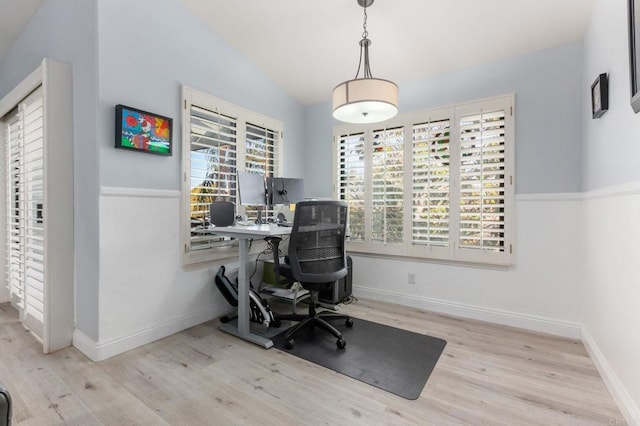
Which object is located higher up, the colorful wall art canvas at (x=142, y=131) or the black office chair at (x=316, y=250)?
the colorful wall art canvas at (x=142, y=131)

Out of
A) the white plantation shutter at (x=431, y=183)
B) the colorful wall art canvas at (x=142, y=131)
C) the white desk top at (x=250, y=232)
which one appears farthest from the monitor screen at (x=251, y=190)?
the white plantation shutter at (x=431, y=183)

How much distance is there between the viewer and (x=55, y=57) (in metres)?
2.40

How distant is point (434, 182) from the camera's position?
299cm

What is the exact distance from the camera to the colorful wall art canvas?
6.93ft

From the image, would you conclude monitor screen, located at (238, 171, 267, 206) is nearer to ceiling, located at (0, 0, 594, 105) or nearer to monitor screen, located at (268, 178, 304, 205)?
monitor screen, located at (268, 178, 304, 205)

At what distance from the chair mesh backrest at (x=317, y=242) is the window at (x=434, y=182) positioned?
1021 mm

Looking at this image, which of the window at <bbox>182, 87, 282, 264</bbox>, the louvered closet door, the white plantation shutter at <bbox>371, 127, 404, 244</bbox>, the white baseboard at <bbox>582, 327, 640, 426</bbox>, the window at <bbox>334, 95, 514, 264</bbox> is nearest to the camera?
the white baseboard at <bbox>582, 327, 640, 426</bbox>

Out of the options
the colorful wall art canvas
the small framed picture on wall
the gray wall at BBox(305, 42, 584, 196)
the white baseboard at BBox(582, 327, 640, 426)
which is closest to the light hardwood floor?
the white baseboard at BBox(582, 327, 640, 426)

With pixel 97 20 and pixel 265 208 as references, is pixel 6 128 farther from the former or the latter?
pixel 265 208

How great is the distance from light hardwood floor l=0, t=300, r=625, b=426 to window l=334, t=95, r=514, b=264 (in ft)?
3.11

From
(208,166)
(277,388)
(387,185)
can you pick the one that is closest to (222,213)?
(208,166)

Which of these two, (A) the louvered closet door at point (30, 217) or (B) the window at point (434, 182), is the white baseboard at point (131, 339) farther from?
(B) the window at point (434, 182)

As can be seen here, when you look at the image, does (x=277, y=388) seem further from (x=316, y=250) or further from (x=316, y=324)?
(x=316, y=250)

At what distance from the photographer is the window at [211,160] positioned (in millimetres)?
2590
